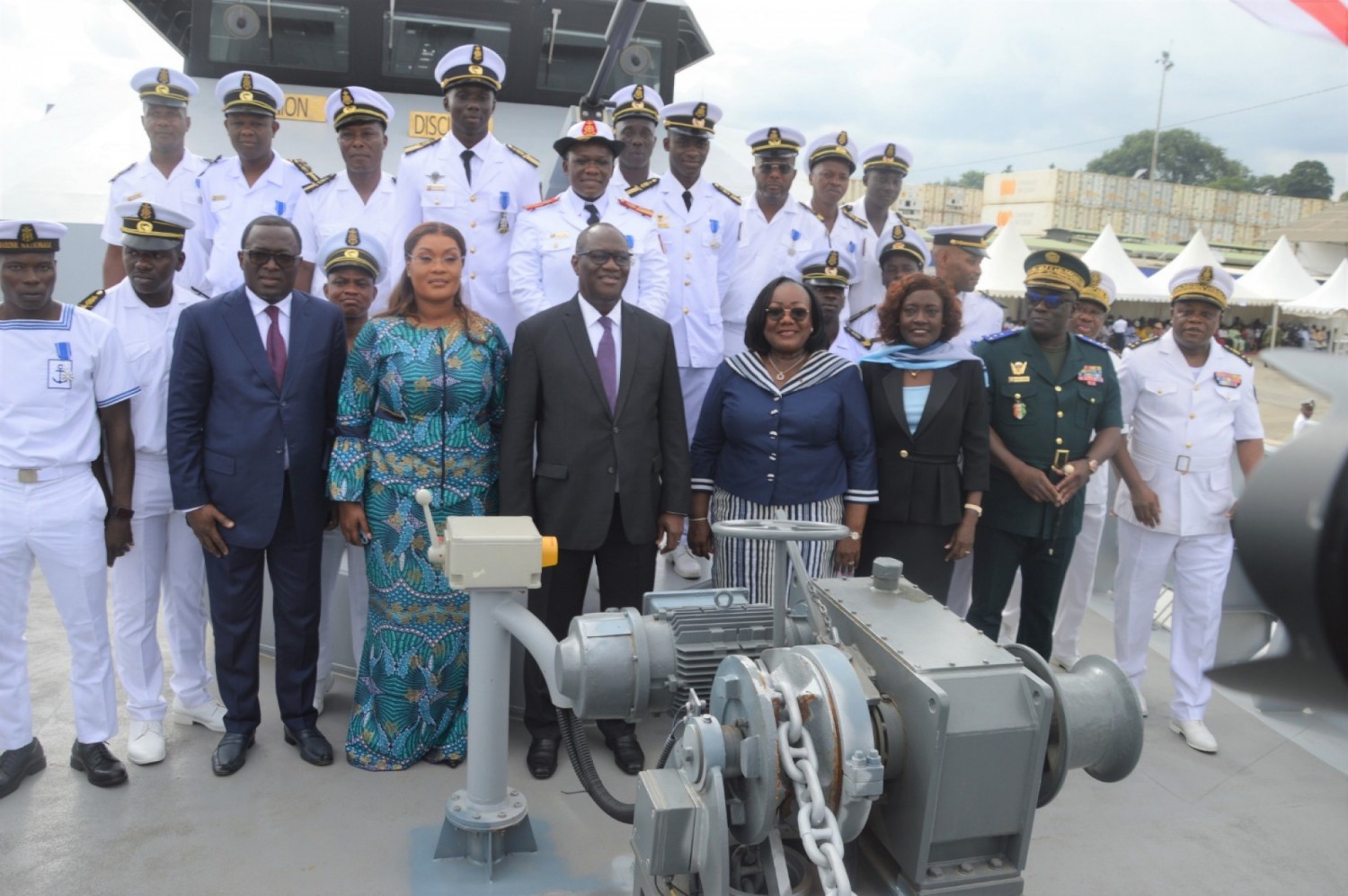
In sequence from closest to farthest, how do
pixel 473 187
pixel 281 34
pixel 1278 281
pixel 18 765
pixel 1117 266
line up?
pixel 18 765 < pixel 473 187 < pixel 281 34 < pixel 1117 266 < pixel 1278 281

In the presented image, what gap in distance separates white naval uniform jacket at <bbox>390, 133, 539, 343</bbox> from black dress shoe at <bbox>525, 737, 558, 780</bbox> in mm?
1928

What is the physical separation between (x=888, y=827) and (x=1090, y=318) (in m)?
3.73

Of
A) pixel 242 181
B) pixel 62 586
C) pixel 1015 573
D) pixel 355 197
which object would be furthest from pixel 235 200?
pixel 1015 573

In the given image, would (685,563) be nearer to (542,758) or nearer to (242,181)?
(542,758)

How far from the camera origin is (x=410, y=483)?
3150 mm

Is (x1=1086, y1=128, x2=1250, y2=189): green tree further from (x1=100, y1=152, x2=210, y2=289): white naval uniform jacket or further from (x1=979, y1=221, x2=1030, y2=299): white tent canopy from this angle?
(x1=100, y1=152, x2=210, y2=289): white naval uniform jacket

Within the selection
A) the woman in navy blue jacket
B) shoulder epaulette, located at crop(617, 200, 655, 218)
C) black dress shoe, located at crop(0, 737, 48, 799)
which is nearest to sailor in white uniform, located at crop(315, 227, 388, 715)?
black dress shoe, located at crop(0, 737, 48, 799)

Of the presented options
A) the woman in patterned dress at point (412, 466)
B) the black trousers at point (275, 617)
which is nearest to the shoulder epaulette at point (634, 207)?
the woman in patterned dress at point (412, 466)

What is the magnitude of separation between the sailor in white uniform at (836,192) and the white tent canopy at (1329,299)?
19933 mm

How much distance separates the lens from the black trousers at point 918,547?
349 centimetres

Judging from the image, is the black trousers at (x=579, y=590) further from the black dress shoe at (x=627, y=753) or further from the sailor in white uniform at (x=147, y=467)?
the sailor in white uniform at (x=147, y=467)

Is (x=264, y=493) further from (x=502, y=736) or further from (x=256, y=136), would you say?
(x=256, y=136)

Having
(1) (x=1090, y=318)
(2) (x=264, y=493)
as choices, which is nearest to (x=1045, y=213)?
(1) (x=1090, y=318)

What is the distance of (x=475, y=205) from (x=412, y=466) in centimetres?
183
